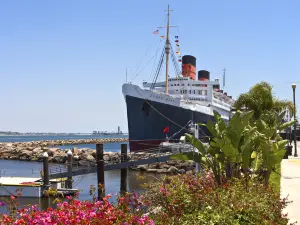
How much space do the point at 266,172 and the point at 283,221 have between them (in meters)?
3.80

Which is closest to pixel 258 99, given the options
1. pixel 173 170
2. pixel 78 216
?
pixel 173 170

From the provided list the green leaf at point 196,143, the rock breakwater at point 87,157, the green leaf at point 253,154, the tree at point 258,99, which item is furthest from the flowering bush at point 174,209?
the tree at point 258,99

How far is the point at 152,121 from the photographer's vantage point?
148 feet

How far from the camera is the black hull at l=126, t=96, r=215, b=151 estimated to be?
44.8 metres

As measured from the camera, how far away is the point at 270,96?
37.3 m

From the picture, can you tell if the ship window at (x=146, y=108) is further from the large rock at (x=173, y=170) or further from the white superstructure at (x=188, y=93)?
the large rock at (x=173, y=170)

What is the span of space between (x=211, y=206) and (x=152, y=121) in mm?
39078

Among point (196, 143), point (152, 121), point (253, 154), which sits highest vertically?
point (152, 121)

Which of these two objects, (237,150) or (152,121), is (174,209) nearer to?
(237,150)

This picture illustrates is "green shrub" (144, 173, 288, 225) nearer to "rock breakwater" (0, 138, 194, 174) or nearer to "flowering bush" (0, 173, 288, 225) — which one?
"flowering bush" (0, 173, 288, 225)

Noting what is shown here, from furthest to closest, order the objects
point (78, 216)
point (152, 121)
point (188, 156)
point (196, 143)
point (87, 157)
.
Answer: point (87, 157) → point (152, 121) → point (188, 156) → point (196, 143) → point (78, 216)

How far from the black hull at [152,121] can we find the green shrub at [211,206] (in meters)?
37.2

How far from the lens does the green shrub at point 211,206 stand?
5.56m

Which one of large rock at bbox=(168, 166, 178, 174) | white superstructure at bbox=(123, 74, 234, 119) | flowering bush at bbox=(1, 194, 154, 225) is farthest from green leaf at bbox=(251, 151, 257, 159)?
white superstructure at bbox=(123, 74, 234, 119)
